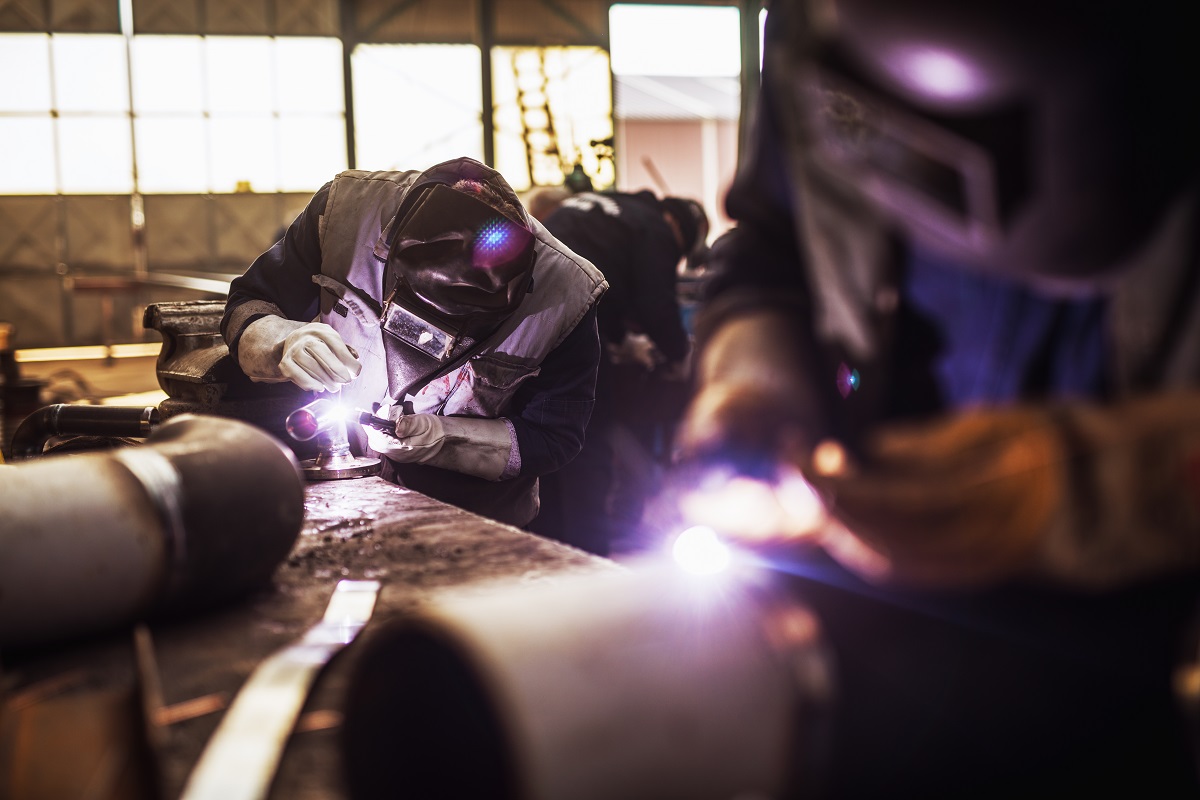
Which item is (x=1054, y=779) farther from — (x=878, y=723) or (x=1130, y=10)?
(x=1130, y=10)

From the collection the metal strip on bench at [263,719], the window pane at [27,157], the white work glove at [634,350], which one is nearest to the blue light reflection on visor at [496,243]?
the metal strip on bench at [263,719]

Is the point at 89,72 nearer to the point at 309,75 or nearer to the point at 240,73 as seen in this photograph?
the point at 240,73

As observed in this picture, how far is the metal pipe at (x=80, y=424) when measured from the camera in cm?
281

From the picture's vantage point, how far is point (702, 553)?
105cm

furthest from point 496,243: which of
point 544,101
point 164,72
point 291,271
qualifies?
point 164,72

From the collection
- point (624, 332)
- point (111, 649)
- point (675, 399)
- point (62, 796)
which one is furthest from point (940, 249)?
point (675, 399)

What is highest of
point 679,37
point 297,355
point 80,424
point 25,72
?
point 679,37

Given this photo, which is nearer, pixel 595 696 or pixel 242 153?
pixel 595 696

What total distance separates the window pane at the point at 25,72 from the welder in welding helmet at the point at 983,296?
15.5 meters

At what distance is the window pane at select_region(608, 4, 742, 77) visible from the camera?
50.7ft

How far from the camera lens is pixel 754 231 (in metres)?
1.07

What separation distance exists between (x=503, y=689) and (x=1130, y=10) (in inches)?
28.0

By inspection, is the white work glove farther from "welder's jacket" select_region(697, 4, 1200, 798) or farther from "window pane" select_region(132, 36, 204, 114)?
"window pane" select_region(132, 36, 204, 114)

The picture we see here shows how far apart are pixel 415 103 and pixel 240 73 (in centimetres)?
248
